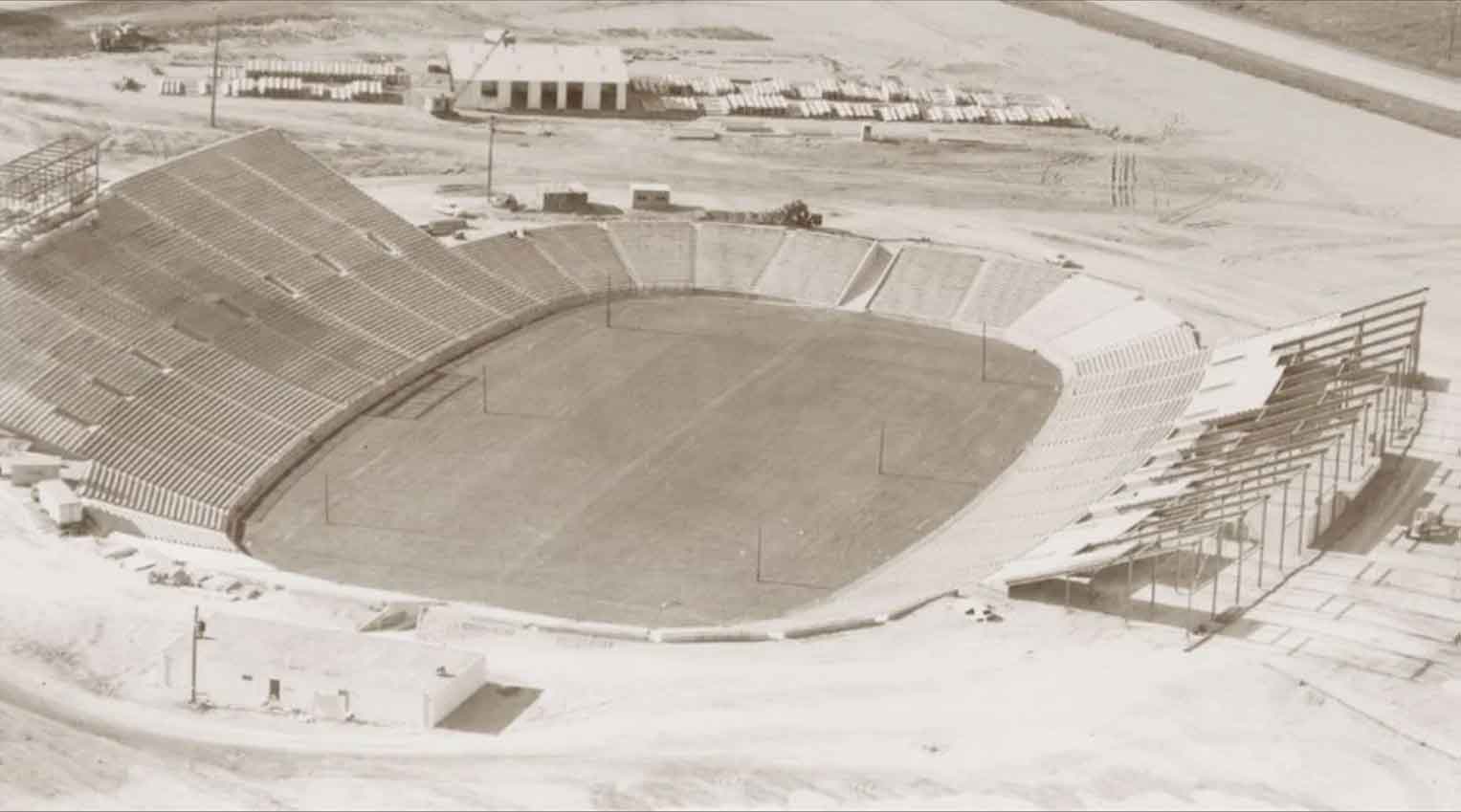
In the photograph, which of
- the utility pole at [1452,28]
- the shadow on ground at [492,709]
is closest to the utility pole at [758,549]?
the shadow on ground at [492,709]

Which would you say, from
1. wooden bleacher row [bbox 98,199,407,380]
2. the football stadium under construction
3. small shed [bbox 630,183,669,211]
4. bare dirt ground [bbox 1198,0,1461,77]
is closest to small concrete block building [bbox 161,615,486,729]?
the football stadium under construction

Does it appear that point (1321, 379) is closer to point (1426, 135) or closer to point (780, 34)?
point (1426, 135)

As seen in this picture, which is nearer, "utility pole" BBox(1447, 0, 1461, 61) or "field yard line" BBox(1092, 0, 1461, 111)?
"field yard line" BBox(1092, 0, 1461, 111)

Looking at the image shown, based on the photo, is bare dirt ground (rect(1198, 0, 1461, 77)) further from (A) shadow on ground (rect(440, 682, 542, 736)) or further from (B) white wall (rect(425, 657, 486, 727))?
(B) white wall (rect(425, 657, 486, 727))

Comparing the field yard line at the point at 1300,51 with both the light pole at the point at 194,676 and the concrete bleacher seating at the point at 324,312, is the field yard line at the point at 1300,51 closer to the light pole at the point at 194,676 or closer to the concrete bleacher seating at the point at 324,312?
the concrete bleacher seating at the point at 324,312

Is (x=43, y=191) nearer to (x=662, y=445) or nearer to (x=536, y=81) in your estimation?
(x=662, y=445)

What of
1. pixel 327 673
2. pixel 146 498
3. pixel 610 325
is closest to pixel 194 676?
pixel 327 673
